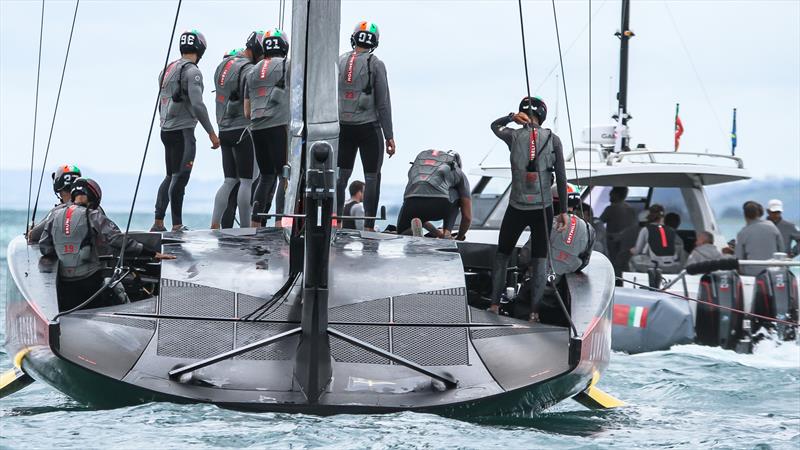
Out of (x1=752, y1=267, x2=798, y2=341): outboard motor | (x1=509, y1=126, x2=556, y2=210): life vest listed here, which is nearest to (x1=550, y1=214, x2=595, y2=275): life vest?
(x1=509, y1=126, x2=556, y2=210): life vest

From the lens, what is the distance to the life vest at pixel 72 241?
28.2 ft

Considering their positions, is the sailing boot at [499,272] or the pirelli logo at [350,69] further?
the pirelli logo at [350,69]

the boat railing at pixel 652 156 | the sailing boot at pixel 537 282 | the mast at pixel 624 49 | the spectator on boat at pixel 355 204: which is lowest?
the sailing boot at pixel 537 282

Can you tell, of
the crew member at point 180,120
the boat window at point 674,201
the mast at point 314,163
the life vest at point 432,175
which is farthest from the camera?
the boat window at point 674,201

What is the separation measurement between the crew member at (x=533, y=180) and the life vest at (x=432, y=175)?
4.86ft

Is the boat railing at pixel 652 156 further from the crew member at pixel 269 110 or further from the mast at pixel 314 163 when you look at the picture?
the mast at pixel 314 163

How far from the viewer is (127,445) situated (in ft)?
21.0

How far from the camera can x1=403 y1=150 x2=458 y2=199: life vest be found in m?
10.3

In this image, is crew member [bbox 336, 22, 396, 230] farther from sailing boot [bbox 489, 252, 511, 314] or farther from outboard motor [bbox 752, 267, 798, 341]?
outboard motor [bbox 752, 267, 798, 341]

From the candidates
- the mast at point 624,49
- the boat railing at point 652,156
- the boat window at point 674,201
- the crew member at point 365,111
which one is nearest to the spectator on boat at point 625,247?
the boat railing at point 652,156

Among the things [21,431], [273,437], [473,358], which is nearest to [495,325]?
[473,358]

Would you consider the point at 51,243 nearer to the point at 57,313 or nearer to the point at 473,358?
the point at 57,313

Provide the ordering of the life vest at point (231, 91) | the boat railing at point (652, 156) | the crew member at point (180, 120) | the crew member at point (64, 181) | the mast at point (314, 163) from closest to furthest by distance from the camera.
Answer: the mast at point (314, 163) → the crew member at point (64, 181) → the life vest at point (231, 91) → the crew member at point (180, 120) → the boat railing at point (652, 156)

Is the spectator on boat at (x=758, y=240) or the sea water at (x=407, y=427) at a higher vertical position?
the spectator on boat at (x=758, y=240)
